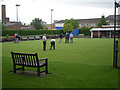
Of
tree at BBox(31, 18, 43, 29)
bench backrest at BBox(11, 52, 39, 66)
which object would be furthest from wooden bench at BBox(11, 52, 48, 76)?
tree at BBox(31, 18, 43, 29)

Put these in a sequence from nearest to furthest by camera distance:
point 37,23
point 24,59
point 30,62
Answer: point 30,62
point 24,59
point 37,23

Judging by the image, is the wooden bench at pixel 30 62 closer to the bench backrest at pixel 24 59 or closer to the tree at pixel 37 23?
the bench backrest at pixel 24 59

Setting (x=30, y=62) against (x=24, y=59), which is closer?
(x=30, y=62)

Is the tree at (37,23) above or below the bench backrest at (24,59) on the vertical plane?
above

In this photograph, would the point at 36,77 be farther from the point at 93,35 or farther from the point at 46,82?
the point at 93,35

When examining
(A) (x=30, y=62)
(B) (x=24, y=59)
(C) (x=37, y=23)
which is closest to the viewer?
(A) (x=30, y=62)

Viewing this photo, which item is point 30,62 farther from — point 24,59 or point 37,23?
point 37,23

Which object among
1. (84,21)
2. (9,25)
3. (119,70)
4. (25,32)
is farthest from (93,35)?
(84,21)

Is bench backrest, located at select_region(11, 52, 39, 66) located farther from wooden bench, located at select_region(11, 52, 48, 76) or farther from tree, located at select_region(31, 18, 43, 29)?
tree, located at select_region(31, 18, 43, 29)

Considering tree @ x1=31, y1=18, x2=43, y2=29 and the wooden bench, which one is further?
tree @ x1=31, y1=18, x2=43, y2=29

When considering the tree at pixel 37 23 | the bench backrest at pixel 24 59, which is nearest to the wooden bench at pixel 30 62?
the bench backrest at pixel 24 59

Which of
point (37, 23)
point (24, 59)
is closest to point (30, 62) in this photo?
point (24, 59)

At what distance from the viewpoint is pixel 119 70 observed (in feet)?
25.3

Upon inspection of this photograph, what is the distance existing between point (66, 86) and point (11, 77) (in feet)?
6.96
